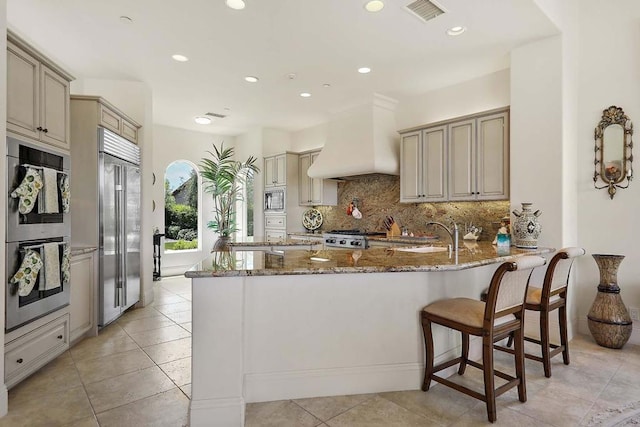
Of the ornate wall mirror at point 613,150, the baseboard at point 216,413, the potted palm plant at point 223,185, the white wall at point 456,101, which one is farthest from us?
the potted palm plant at point 223,185

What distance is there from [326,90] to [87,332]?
402 cm

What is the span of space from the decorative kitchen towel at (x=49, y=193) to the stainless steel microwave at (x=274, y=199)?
13.3 feet

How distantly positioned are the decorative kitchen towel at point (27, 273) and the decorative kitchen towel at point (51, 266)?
0.25 feet

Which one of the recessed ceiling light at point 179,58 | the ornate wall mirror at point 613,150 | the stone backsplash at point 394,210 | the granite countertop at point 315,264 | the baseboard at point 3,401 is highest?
the recessed ceiling light at point 179,58

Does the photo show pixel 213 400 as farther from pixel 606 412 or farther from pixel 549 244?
pixel 549 244

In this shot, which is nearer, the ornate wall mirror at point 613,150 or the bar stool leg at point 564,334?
the bar stool leg at point 564,334

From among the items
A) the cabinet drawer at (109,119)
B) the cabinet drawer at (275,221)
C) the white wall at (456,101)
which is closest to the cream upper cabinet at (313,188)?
the cabinet drawer at (275,221)

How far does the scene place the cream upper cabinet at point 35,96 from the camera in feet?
7.99

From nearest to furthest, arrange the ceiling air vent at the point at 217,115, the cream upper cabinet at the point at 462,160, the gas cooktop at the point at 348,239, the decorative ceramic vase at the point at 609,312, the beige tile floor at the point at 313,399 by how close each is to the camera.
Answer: the beige tile floor at the point at 313,399, the decorative ceramic vase at the point at 609,312, the cream upper cabinet at the point at 462,160, the gas cooktop at the point at 348,239, the ceiling air vent at the point at 217,115

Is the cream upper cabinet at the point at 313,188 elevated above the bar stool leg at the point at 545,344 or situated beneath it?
elevated above

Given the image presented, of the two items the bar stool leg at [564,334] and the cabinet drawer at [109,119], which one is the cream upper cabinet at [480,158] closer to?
the bar stool leg at [564,334]

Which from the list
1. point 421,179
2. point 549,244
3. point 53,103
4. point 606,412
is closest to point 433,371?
point 606,412

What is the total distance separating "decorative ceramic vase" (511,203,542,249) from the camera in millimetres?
3268

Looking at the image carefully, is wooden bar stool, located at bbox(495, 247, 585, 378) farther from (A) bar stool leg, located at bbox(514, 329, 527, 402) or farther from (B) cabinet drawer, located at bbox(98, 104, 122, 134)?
(B) cabinet drawer, located at bbox(98, 104, 122, 134)
